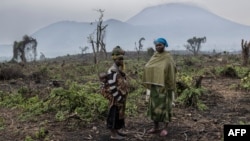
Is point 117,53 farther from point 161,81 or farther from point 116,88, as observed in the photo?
point 161,81

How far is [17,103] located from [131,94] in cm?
306

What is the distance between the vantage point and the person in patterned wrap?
6285mm

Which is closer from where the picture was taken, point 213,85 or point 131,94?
point 131,94

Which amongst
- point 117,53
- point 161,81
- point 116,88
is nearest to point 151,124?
point 161,81

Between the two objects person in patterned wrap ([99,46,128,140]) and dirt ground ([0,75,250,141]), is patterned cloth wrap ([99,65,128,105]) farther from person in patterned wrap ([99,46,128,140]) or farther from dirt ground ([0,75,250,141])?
dirt ground ([0,75,250,141])

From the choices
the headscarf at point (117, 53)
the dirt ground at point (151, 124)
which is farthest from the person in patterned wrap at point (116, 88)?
the dirt ground at point (151, 124)

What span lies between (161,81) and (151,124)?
4.70 ft

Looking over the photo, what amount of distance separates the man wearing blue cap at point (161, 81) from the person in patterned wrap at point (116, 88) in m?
0.47

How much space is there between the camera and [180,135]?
6727 millimetres

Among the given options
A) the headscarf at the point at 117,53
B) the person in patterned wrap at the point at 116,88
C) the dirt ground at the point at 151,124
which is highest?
the headscarf at the point at 117,53

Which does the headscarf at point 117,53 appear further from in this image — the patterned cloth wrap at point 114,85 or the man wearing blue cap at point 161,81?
the man wearing blue cap at point 161,81

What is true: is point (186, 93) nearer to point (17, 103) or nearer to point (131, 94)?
point (131, 94)

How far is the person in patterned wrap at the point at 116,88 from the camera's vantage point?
20.6 ft

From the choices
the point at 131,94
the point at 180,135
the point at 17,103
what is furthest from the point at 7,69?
the point at 180,135
